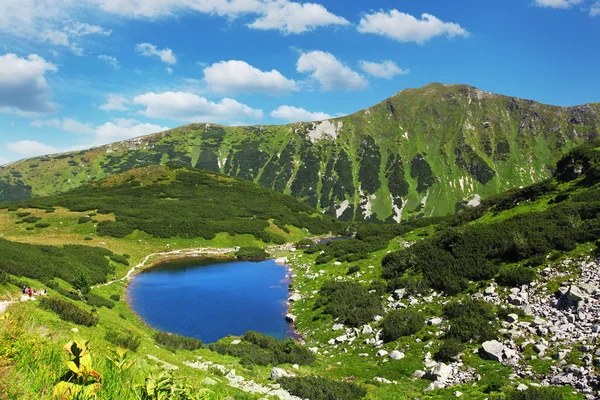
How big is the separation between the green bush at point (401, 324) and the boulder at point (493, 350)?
4.64m

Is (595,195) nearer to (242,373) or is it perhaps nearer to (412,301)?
(412,301)

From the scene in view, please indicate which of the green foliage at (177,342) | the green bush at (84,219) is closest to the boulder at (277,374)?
the green foliage at (177,342)

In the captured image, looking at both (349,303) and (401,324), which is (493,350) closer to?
(401,324)

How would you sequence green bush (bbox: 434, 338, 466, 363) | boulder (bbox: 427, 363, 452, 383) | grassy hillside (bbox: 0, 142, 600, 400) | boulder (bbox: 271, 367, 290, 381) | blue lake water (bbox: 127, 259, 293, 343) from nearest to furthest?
grassy hillside (bbox: 0, 142, 600, 400)
boulder (bbox: 427, 363, 452, 383)
boulder (bbox: 271, 367, 290, 381)
green bush (bbox: 434, 338, 466, 363)
blue lake water (bbox: 127, 259, 293, 343)

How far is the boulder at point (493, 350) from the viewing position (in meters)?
16.2

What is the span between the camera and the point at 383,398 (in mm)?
14961

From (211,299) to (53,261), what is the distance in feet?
58.6

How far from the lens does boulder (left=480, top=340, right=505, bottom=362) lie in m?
16.2

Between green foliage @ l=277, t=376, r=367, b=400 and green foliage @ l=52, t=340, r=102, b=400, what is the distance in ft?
39.7

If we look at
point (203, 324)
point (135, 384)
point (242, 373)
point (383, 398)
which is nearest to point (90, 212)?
point (203, 324)

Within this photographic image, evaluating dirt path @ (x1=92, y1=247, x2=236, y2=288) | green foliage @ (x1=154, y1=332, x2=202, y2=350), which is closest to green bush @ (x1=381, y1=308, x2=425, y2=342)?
green foliage @ (x1=154, y1=332, x2=202, y2=350)

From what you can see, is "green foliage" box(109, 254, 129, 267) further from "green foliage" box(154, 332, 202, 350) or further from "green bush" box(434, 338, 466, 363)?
"green bush" box(434, 338, 466, 363)

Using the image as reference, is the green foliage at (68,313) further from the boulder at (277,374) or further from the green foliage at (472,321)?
the green foliage at (472,321)

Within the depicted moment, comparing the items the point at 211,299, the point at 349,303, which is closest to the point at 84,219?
the point at 211,299
